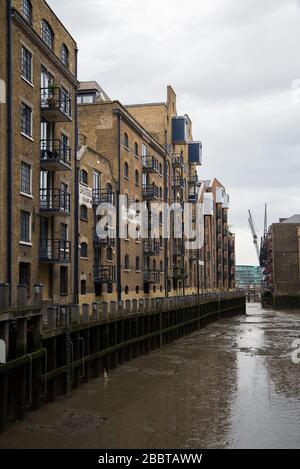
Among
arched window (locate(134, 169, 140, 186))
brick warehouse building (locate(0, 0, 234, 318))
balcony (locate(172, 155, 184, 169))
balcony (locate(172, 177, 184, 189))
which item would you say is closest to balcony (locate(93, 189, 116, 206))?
brick warehouse building (locate(0, 0, 234, 318))

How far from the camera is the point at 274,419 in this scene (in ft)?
52.9

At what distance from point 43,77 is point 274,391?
17.5 metres

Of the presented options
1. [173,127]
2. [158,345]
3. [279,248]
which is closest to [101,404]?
[158,345]

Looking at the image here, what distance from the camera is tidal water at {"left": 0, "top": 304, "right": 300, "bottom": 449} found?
45.8 feet

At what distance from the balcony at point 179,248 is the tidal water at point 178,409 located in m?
27.5

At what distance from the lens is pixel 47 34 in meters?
28.2

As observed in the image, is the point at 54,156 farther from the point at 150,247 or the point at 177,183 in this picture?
the point at 177,183

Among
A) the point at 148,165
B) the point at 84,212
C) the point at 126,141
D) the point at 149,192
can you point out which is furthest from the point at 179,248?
the point at 84,212

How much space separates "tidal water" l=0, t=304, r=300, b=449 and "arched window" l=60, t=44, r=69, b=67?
15.6 metres

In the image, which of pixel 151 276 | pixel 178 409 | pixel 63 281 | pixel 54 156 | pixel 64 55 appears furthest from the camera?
pixel 151 276

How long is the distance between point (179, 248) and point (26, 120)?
3380 centimetres

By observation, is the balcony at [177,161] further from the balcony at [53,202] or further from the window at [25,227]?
the window at [25,227]

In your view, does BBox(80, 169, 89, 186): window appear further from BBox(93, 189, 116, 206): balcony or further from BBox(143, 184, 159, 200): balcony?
BBox(143, 184, 159, 200): balcony
